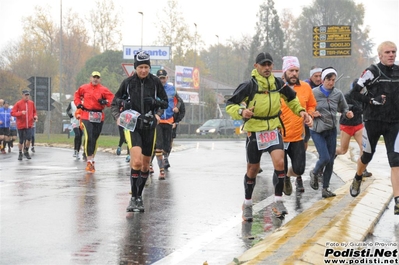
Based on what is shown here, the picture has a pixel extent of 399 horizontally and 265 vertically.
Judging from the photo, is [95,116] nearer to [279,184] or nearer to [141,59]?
[141,59]

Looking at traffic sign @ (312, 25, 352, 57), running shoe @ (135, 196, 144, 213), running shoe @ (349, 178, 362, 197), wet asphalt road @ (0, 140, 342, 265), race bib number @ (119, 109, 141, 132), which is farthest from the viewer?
traffic sign @ (312, 25, 352, 57)

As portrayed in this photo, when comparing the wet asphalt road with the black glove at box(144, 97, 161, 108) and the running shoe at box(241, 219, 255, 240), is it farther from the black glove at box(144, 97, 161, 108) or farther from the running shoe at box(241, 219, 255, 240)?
the black glove at box(144, 97, 161, 108)

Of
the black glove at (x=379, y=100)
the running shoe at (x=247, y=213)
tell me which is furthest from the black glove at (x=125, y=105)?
the black glove at (x=379, y=100)

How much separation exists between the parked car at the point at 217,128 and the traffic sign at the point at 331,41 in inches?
879

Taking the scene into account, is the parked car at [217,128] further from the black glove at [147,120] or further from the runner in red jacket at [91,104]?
the black glove at [147,120]

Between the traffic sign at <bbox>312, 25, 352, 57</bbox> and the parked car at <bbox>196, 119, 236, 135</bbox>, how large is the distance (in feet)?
73.3

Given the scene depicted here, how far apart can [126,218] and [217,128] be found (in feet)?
159

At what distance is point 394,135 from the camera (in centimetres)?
909

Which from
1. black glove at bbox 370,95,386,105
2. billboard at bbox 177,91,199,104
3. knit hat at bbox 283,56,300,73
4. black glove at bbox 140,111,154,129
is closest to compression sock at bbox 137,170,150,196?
black glove at bbox 140,111,154,129

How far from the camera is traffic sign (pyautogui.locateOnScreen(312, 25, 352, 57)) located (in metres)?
34.8

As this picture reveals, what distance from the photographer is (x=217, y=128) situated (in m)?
57.2

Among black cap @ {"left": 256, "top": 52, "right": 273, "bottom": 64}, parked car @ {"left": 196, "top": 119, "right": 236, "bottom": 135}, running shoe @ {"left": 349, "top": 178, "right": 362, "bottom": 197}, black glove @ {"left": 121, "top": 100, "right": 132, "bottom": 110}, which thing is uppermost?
black cap @ {"left": 256, "top": 52, "right": 273, "bottom": 64}

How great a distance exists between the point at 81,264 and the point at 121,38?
251 feet

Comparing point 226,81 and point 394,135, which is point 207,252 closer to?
point 394,135
